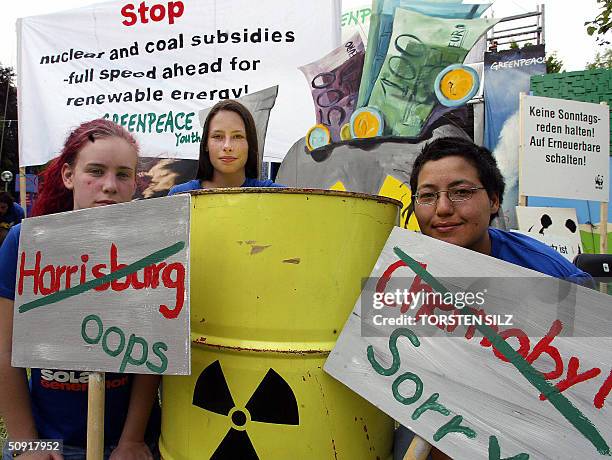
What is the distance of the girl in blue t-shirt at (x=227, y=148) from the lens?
1908mm

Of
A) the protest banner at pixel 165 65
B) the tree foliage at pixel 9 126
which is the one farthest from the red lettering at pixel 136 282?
the tree foliage at pixel 9 126

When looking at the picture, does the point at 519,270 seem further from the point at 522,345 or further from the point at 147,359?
the point at 147,359

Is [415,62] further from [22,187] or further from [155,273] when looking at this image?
[155,273]

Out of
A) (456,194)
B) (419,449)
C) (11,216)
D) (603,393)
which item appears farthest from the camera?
(11,216)

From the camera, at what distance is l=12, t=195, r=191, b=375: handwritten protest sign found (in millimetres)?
992

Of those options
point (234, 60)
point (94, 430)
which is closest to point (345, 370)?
point (94, 430)

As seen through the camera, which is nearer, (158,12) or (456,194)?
(456,194)

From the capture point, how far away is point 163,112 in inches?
139

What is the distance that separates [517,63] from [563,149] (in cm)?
743

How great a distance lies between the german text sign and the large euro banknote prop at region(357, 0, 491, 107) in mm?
853

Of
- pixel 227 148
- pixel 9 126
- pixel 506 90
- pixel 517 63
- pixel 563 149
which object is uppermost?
pixel 9 126

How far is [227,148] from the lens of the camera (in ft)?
6.21

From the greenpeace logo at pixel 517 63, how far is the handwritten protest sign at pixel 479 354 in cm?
1076

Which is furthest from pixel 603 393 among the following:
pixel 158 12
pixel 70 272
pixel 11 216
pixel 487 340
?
pixel 11 216
